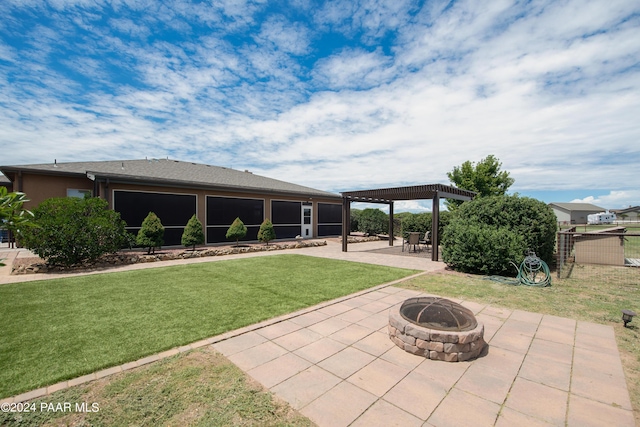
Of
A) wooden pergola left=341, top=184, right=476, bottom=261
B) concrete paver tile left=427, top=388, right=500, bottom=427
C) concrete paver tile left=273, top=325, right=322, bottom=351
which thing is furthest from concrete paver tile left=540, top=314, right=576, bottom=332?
wooden pergola left=341, top=184, right=476, bottom=261

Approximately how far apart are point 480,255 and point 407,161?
10.4m

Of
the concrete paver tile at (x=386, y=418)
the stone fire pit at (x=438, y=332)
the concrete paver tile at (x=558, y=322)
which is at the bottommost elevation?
the concrete paver tile at (x=558, y=322)

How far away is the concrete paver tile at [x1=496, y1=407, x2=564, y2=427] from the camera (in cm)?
218

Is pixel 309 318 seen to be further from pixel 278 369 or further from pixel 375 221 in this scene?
pixel 375 221

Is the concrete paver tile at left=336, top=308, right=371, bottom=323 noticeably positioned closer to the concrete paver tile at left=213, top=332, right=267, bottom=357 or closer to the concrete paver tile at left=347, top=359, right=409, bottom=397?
the concrete paver tile at left=347, top=359, right=409, bottom=397

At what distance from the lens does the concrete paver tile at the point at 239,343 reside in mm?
3357

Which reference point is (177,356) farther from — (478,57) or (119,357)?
(478,57)

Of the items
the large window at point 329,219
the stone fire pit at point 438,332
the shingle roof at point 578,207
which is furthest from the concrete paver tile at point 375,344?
the shingle roof at point 578,207

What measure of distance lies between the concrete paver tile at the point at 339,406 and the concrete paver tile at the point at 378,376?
91 millimetres

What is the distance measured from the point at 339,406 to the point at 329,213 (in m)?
18.1

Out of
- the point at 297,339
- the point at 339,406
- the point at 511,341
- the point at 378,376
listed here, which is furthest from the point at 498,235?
the point at 339,406

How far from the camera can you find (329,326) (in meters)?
4.14

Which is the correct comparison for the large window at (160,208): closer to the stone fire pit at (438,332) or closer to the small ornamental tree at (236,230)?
the small ornamental tree at (236,230)

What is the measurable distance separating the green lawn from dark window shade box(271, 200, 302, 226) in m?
8.35
